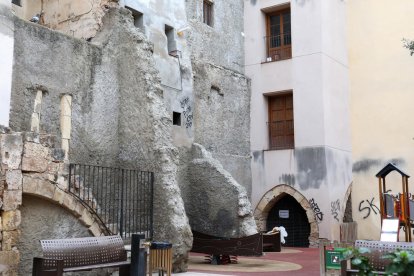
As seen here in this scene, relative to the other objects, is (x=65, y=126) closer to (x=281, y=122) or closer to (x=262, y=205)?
(x=262, y=205)

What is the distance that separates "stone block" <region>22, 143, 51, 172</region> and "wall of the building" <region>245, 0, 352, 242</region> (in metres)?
9.97

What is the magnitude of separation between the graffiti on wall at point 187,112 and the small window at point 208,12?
11.1 ft

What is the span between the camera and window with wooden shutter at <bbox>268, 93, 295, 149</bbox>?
16.7m

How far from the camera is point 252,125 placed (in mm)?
16953

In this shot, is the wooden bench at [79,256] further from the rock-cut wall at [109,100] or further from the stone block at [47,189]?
the rock-cut wall at [109,100]

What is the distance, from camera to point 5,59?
336 inches

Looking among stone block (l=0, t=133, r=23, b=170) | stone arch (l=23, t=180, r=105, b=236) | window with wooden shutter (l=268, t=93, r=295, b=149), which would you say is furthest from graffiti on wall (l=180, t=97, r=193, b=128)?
stone block (l=0, t=133, r=23, b=170)

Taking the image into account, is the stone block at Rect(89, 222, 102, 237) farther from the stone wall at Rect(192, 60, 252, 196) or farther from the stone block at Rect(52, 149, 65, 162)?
the stone wall at Rect(192, 60, 252, 196)

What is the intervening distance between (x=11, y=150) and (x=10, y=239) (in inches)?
47.5

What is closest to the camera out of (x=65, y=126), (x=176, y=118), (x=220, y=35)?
(x=65, y=126)

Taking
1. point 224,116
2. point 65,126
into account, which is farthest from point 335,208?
point 65,126

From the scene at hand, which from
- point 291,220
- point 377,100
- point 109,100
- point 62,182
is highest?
point 377,100

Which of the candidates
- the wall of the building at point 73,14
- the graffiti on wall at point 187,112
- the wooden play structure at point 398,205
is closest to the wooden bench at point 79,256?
the wooden play structure at point 398,205

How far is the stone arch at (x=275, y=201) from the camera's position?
15461mm
